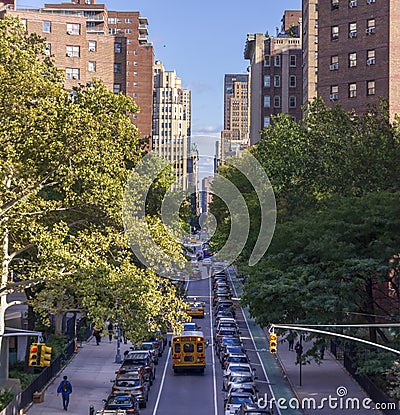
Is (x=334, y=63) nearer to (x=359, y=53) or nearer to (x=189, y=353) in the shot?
(x=359, y=53)

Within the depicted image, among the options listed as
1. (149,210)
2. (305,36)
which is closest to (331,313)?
(149,210)

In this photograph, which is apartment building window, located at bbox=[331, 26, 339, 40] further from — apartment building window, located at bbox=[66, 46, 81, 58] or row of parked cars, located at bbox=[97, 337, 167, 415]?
row of parked cars, located at bbox=[97, 337, 167, 415]

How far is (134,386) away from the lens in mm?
38125

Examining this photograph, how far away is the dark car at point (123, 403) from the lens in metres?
32.1

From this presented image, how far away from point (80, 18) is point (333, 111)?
46.5 meters

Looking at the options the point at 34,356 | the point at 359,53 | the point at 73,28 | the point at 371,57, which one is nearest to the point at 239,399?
the point at 34,356

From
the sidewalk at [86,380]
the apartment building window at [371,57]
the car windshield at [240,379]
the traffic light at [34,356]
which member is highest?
the apartment building window at [371,57]

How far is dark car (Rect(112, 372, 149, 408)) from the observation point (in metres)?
37.4

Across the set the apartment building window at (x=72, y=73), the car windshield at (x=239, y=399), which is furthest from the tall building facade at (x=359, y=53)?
the car windshield at (x=239, y=399)

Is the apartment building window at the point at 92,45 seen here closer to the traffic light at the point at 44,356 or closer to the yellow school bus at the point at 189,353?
the yellow school bus at the point at 189,353

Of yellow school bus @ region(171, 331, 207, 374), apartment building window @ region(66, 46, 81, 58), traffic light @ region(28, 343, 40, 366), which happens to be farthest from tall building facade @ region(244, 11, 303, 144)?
traffic light @ region(28, 343, 40, 366)

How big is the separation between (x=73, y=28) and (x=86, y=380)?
55335 millimetres

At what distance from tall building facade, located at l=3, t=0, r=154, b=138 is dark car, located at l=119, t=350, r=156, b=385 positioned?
25.9 metres

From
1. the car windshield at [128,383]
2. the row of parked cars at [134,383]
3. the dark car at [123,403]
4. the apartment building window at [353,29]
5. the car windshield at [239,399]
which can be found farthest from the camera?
the apartment building window at [353,29]
